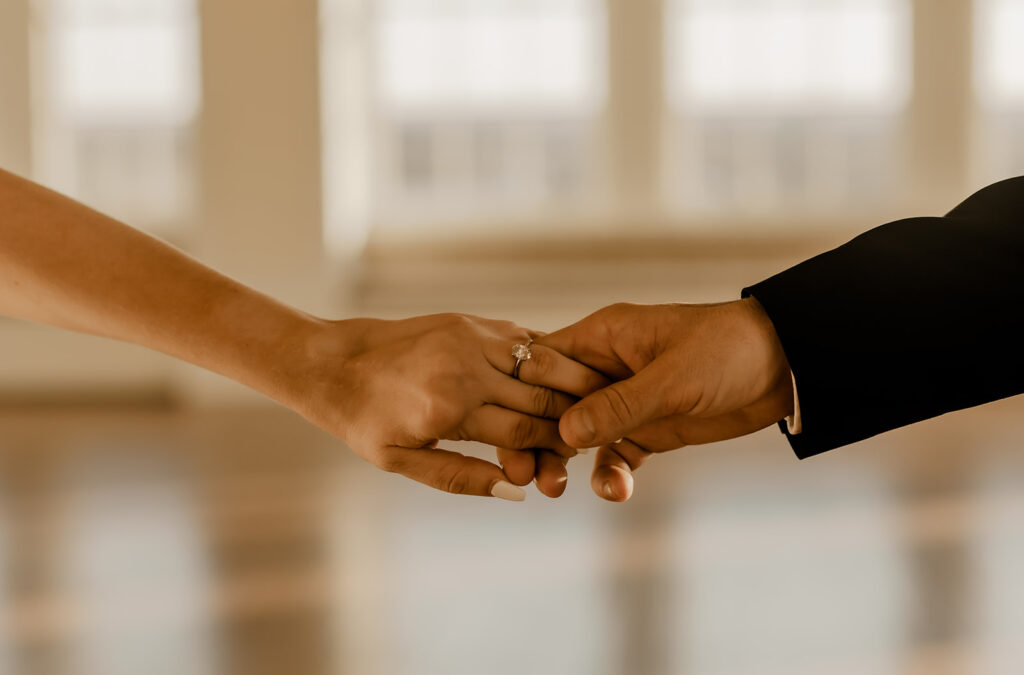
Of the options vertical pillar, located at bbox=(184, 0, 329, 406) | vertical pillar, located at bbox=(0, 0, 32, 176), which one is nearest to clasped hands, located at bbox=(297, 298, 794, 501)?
vertical pillar, located at bbox=(184, 0, 329, 406)

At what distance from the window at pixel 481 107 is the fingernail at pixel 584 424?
4.27 m

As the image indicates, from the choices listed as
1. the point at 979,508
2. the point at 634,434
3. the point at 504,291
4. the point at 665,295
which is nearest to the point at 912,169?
the point at 665,295

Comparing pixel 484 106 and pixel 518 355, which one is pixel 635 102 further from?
pixel 518 355

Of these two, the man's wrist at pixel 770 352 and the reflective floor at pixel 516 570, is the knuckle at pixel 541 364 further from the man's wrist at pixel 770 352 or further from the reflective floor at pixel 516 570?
the reflective floor at pixel 516 570

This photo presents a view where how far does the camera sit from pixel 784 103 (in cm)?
557

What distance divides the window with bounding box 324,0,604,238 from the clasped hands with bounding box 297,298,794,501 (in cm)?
406

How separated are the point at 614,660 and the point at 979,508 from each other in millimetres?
1407

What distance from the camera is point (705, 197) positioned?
5.56 meters

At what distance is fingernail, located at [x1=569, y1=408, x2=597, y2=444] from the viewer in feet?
4.23

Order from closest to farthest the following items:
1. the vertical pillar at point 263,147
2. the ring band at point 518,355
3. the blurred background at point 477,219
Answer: the ring band at point 518,355 < the blurred background at point 477,219 < the vertical pillar at point 263,147

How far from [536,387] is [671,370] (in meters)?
0.25

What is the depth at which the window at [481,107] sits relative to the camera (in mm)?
5398

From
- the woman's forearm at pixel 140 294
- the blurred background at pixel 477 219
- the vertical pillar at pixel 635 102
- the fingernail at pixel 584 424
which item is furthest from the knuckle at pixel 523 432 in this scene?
the vertical pillar at pixel 635 102

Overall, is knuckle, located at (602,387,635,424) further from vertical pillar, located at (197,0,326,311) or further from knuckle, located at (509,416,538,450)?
vertical pillar, located at (197,0,326,311)
